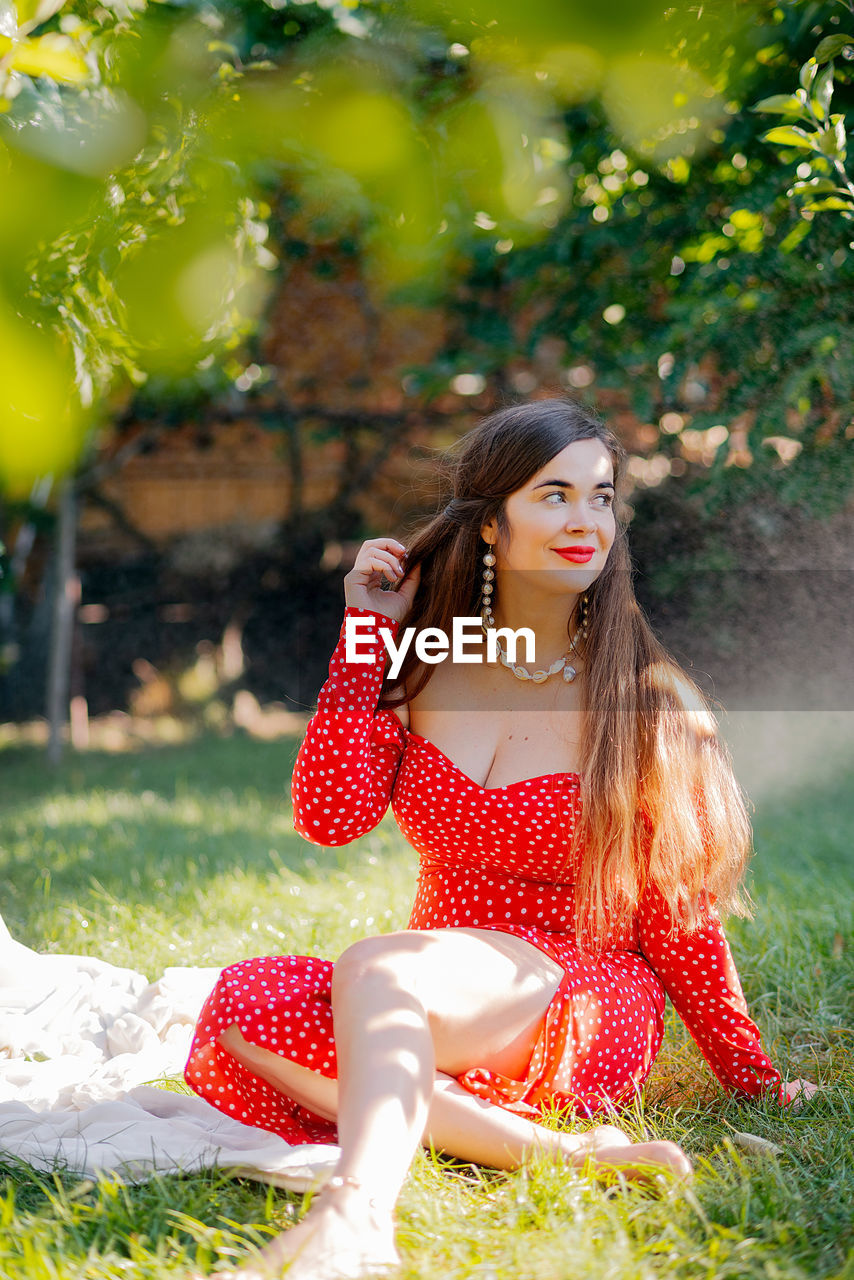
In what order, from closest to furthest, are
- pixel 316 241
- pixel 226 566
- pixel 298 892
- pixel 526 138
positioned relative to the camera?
pixel 526 138 < pixel 298 892 < pixel 316 241 < pixel 226 566

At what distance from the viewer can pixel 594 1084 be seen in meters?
1.72

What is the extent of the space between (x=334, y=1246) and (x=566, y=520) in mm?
1127

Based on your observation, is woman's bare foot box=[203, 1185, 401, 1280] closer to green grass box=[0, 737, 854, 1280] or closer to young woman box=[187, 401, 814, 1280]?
green grass box=[0, 737, 854, 1280]

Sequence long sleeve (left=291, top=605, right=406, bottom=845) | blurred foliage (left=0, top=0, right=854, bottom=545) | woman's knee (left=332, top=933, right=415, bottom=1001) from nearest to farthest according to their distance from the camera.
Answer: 1. blurred foliage (left=0, top=0, right=854, bottom=545)
2. woman's knee (left=332, top=933, right=415, bottom=1001)
3. long sleeve (left=291, top=605, right=406, bottom=845)

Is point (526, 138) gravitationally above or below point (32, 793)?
above

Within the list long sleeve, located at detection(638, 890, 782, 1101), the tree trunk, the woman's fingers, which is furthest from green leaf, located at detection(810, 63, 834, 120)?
the tree trunk

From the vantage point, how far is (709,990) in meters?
1.84

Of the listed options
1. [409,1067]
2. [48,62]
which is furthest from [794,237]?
[48,62]

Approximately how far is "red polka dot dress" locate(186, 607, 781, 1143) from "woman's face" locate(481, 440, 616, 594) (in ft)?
0.93

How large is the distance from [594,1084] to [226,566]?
5.88 meters

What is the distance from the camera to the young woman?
157cm

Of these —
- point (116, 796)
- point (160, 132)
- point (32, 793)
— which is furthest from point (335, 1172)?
point (32, 793)

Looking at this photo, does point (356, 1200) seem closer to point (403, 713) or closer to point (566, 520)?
point (403, 713)

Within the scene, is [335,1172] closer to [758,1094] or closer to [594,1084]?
[594,1084]
